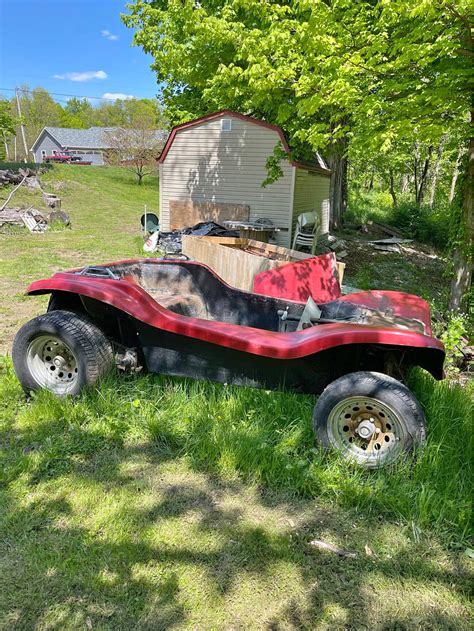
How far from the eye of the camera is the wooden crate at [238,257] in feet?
26.5

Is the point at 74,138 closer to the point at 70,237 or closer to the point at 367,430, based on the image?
the point at 70,237

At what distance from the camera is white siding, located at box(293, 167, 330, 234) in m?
12.9

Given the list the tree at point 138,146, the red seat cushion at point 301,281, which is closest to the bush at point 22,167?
the tree at point 138,146

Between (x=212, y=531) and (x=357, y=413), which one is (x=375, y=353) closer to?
(x=357, y=413)

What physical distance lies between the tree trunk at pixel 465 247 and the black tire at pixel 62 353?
17.6 feet

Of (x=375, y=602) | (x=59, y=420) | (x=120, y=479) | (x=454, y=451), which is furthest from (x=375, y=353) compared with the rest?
(x=59, y=420)

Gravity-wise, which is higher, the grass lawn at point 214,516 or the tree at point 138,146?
the tree at point 138,146

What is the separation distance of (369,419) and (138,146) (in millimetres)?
37204

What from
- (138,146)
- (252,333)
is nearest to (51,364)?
(252,333)

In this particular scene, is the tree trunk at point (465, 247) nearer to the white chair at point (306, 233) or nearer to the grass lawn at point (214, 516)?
the grass lawn at point (214, 516)

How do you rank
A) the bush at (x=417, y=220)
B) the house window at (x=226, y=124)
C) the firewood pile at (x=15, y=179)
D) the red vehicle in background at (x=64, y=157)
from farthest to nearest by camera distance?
the red vehicle in background at (x=64, y=157) < the firewood pile at (x=15, y=179) < the bush at (x=417, y=220) < the house window at (x=226, y=124)

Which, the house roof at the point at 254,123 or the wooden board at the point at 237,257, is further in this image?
the house roof at the point at 254,123

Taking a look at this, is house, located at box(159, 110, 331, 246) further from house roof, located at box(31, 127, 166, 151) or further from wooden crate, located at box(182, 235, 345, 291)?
house roof, located at box(31, 127, 166, 151)

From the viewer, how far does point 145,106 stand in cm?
7900
